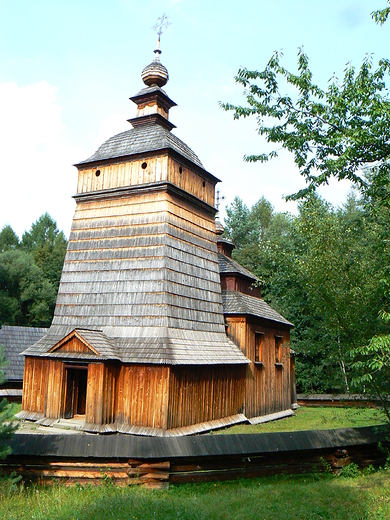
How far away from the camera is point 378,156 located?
32.9 ft

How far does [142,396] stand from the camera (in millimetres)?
13859

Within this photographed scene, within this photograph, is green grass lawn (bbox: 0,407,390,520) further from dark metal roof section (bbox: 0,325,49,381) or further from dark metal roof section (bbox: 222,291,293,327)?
dark metal roof section (bbox: 0,325,49,381)

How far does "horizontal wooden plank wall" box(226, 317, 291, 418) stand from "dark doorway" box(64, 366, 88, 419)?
6.16 metres

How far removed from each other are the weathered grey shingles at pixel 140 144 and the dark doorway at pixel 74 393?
778cm

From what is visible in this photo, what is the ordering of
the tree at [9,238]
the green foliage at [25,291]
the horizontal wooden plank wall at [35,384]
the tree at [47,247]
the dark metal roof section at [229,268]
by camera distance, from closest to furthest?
Answer: 1. the horizontal wooden plank wall at [35,384]
2. the dark metal roof section at [229,268]
3. the green foliage at [25,291]
4. the tree at [47,247]
5. the tree at [9,238]

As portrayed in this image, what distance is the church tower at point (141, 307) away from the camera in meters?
13.9

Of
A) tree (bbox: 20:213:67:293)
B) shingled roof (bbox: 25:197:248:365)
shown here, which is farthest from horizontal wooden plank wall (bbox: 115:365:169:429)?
tree (bbox: 20:213:67:293)

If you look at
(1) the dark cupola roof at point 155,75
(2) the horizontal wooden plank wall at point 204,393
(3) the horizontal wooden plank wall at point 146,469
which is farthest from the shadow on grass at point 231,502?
(1) the dark cupola roof at point 155,75

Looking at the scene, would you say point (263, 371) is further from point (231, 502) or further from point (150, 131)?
point (231, 502)

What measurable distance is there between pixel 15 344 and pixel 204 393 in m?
12.1

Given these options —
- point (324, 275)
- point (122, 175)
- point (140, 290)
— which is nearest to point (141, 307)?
point (140, 290)

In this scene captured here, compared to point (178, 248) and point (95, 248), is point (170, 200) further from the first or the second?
point (95, 248)

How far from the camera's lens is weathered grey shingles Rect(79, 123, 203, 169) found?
56.1ft

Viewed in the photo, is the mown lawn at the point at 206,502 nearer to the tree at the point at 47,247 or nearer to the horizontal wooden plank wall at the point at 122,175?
the horizontal wooden plank wall at the point at 122,175
